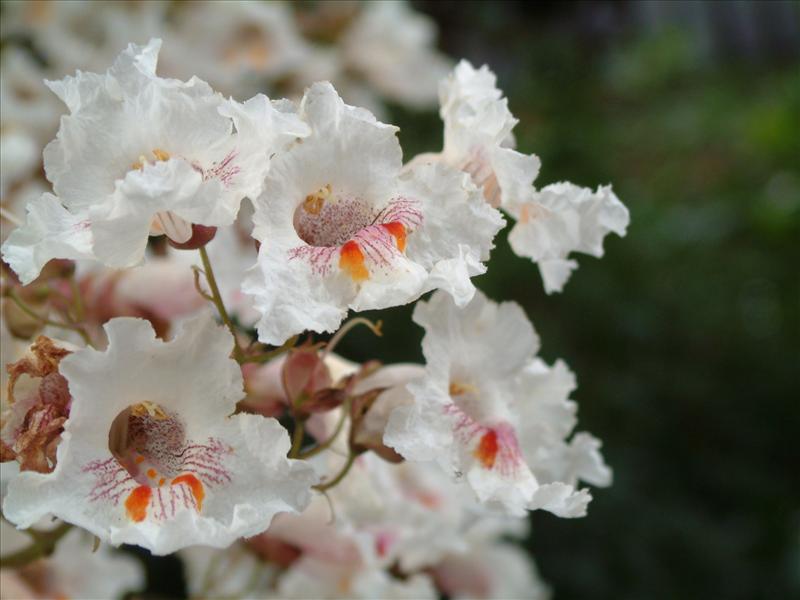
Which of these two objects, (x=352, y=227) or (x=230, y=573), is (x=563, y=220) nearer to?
(x=352, y=227)

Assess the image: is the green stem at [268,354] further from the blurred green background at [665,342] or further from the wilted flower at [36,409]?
the blurred green background at [665,342]

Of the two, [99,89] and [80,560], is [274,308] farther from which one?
[80,560]

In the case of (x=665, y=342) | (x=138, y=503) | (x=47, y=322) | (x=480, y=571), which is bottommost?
(x=138, y=503)

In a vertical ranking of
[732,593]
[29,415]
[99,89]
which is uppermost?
[732,593]

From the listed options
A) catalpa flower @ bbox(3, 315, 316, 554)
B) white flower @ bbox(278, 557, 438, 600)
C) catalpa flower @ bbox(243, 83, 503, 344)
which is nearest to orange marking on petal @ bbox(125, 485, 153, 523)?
catalpa flower @ bbox(3, 315, 316, 554)

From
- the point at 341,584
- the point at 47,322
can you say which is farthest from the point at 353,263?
the point at 341,584

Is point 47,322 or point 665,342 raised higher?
Answer: point 665,342

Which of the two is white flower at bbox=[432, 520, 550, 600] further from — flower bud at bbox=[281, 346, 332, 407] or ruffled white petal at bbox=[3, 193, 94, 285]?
ruffled white petal at bbox=[3, 193, 94, 285]

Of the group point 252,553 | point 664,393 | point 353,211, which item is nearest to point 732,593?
point 664,393
